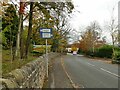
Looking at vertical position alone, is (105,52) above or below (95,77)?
above

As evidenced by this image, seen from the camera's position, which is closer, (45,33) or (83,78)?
(83,78)

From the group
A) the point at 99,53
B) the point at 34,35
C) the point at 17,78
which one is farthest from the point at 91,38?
the point at 17,78

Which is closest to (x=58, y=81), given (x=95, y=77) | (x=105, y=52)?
(x=95, y=77)

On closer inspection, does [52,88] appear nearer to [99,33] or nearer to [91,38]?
[91,38]

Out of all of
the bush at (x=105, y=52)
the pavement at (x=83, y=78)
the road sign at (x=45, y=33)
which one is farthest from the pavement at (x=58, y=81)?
the bush at (x=105, y=52)

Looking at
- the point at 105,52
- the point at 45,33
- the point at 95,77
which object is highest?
the point at 45,33

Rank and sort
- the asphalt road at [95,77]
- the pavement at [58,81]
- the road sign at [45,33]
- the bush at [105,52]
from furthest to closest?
the bush at [105,52], the road sign at [45,33], the asphalt road at [95,77], the pavement at [58,81]

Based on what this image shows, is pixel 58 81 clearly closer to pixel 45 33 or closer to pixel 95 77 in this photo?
pixel 95 77

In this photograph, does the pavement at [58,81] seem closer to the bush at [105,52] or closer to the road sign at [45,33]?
the road sign at [45,33]

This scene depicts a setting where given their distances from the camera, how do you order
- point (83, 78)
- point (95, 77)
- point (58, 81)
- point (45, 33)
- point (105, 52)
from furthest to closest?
1. point (105, 52)
2. point (45, 33)
3. point (95, 77)
4. point (83, 78)
5. point (58, 81)

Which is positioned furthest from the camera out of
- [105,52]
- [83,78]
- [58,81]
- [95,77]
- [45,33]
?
[105,52]

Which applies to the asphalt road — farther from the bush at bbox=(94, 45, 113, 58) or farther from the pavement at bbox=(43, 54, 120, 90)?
the bush at bbox=(94, 45, 113, 58)

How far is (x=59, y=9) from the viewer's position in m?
26.1

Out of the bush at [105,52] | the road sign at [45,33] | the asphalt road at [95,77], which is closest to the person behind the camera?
the asphalt road at [95,77]
